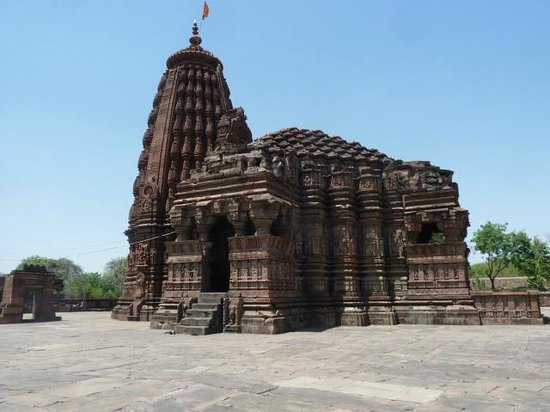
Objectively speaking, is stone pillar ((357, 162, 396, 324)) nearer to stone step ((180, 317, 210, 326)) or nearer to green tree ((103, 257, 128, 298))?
stone step ((180, 317, 210, 326))

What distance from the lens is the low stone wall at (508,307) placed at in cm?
1717

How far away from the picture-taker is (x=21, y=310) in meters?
22.5

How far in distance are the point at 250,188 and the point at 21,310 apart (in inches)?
595

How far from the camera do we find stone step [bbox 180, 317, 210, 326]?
46.8 feet

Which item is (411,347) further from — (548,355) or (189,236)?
(189,236)

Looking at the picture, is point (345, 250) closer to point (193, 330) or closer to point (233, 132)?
point (233, 132)

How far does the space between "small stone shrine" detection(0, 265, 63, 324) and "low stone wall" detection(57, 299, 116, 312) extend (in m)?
14.9

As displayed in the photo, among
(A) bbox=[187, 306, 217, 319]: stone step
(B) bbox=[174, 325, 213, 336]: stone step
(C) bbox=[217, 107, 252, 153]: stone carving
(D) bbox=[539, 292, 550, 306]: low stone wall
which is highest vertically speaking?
(C) bbox=[217, 107, 252, 153]: stone carving

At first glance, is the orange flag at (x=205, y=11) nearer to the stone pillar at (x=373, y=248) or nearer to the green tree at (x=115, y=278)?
the stone pillar at (x=373, y=248)

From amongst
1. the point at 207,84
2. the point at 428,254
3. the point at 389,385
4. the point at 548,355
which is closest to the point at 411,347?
the point at 548,355

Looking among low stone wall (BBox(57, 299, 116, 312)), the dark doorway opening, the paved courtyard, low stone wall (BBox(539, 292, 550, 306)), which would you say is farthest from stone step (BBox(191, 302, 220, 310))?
low stone wall (BBox(539, 292, 550, 306))

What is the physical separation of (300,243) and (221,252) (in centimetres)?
344

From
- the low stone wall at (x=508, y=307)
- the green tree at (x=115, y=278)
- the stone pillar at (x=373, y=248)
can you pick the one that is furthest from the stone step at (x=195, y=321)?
the green tree at (x=115, y=278)

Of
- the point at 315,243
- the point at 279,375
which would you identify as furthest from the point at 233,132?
the point at 279,375
